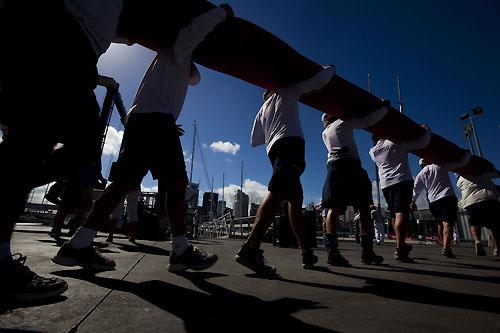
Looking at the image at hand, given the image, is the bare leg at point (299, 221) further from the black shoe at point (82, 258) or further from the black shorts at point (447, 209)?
the black shorts at point (447, 209)

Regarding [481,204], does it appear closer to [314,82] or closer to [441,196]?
[441,196]

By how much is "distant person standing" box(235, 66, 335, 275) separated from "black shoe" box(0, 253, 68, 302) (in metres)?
1.22

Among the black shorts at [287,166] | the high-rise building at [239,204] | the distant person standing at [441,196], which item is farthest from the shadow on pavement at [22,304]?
the high-rise building at [239,204]

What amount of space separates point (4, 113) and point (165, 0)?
1.56m

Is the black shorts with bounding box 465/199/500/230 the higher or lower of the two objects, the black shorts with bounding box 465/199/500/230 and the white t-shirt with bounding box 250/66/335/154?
the lower

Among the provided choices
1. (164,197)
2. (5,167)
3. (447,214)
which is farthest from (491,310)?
(447,214)

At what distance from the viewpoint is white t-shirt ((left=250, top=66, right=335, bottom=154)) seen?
235cm

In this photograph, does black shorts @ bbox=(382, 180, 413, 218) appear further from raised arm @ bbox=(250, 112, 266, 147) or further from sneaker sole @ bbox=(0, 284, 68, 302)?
sneaker sole @ bbox=(0, 284, 68, 302)

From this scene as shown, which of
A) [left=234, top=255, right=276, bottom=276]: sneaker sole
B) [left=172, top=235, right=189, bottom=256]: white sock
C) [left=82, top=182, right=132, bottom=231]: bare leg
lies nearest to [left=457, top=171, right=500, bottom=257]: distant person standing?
[left=234, top=255, right=276, bottom=276]: sneaker sole

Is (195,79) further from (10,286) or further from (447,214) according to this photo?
(447,214)

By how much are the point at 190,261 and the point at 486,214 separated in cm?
560

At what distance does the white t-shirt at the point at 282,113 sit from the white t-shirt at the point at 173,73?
92 cm

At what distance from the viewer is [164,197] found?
179cm

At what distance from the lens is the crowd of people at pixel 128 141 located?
3.25 ft
